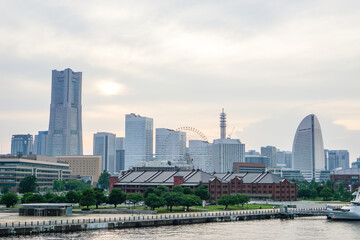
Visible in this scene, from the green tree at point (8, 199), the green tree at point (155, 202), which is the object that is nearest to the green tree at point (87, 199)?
the green tree at point (155, 202)

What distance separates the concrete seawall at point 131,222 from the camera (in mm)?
104769

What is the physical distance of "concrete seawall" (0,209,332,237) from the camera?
10477 centimetres

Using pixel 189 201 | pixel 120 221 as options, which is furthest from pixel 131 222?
pixel 189 201

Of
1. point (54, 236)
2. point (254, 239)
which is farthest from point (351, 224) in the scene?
point (54, 236)

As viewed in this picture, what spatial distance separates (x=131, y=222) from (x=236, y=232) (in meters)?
25.1

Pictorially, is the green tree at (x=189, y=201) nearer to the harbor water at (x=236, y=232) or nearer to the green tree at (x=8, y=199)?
the harbor water at (x=236, y=232)

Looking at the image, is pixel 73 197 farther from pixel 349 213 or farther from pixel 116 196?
pixel 349 213

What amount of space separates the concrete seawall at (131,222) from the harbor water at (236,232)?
3.30 m

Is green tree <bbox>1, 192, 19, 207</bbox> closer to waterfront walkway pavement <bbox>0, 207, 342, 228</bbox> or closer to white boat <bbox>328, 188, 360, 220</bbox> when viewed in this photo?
waterfront walkway pavement <bbox>0, 207, 342, 228</bbox>

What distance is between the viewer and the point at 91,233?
353ft

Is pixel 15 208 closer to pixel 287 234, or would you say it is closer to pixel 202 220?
pixel 202 220

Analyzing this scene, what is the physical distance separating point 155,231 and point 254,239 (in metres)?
22.8

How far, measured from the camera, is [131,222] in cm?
12075

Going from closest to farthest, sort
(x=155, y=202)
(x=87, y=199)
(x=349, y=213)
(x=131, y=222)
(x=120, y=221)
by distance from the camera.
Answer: (x=120, y=221) < (x=131, y=222) < (x=349, y=213) < (x=155, y=202) < (x=87, y=199)
